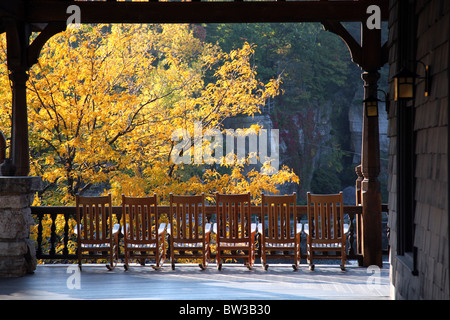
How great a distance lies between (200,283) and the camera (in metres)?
5.24

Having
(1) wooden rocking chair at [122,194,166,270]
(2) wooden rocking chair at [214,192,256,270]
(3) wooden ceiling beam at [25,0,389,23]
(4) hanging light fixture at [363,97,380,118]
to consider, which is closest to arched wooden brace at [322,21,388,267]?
(3) wooden ceiling beam at [25,0,389,23]

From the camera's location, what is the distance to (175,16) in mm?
5766

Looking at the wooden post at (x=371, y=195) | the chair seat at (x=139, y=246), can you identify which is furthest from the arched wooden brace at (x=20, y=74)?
the wooden post at (x=371, y=195)

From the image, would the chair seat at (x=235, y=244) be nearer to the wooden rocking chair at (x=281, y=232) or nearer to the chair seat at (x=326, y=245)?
the wooden rocking chair at (x=281, y=232)

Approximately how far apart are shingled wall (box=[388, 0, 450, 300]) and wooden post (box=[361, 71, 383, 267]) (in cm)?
238

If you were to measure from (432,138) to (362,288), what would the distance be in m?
2.47

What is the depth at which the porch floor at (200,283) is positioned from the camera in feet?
15.4

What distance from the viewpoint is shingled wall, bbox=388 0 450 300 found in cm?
268

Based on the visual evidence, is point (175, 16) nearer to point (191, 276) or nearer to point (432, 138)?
point (191, 276)

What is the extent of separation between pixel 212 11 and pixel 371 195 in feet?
9.33

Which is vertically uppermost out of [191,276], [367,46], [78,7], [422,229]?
[78,7]

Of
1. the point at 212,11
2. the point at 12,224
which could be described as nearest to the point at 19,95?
the point at 12,224

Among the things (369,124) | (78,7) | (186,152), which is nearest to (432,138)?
(369,124)
